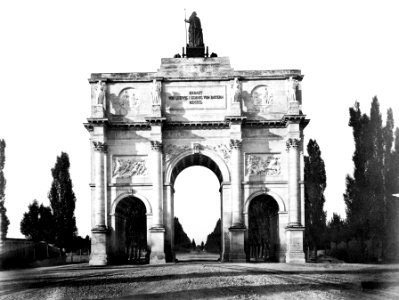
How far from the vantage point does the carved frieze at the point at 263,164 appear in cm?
3622

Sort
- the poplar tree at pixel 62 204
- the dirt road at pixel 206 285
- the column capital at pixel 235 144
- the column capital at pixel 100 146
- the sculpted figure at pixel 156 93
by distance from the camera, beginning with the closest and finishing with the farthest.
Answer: the dirt road at pixel 206 285
the column capital at pixel 235 144
the column capital at pixel 100 146
the sculpted figure at pixel 156 93
the poplar tree at pixel 62 204

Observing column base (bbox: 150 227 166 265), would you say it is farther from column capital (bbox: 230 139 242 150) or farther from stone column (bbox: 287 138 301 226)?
stone column (bbox: 287 138 301 226)

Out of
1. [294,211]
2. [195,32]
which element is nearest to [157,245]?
[294,211]

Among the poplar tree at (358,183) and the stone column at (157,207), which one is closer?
the stone column at (157,207)

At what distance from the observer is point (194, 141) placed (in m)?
36.3

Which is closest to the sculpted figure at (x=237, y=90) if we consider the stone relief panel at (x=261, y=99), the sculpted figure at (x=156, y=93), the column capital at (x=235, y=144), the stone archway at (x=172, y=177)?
the stone relief panel at (x=261, y=99)

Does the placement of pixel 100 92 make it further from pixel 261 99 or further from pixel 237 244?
pixel 237 244

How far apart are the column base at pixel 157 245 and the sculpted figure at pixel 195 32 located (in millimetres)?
11254

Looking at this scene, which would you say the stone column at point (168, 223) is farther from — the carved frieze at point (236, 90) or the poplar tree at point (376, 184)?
the poplar tree at point (376, 184)

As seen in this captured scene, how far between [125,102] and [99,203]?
5.93 m

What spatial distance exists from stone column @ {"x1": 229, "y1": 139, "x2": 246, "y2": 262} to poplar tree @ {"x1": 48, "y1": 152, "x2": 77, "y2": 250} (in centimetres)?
1579

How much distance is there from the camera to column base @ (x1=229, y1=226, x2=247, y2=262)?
1369 inches

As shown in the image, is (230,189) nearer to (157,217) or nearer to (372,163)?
(157,217)

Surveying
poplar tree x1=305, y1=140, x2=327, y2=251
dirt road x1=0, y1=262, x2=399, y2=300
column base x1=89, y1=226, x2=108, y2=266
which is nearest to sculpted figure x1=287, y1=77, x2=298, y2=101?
poplar tree x1=305, y1=140, x2=327, y2=251
